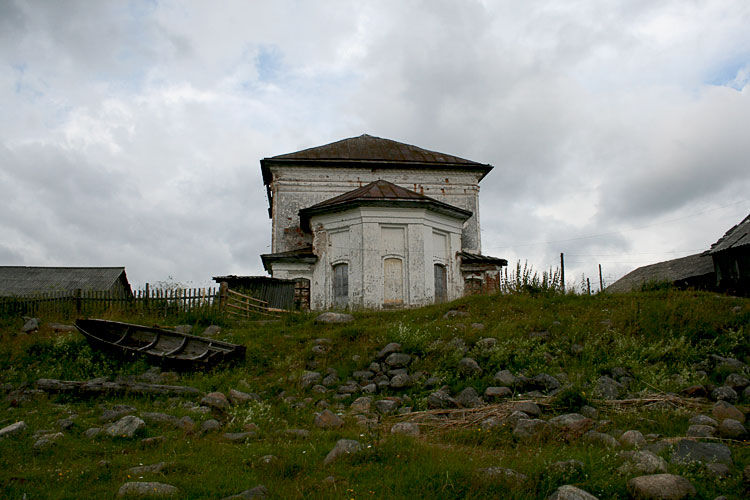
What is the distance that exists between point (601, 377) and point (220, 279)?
14.0 m

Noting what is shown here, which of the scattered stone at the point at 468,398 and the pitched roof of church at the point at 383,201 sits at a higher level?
the pitched roof of church at the point at 383,201

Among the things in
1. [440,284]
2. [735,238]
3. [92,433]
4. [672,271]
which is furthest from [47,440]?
[672,271]

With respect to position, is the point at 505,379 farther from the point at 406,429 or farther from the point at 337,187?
the point at 337,187

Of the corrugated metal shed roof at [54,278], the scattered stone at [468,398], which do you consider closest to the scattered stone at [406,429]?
the scattered stone at [468,398]

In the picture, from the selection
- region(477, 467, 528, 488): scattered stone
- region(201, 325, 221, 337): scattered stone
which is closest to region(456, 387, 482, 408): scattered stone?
region(477, 467, 528, 488): scattered stone

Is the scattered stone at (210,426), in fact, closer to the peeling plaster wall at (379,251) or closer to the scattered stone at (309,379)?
the scattered stone at (309,379)

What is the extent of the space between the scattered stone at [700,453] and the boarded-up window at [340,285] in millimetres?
16091

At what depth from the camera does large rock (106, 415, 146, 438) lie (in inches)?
→ 302

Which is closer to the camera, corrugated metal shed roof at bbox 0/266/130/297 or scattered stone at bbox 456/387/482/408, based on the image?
scattered stone at bbox 456/387/482/408

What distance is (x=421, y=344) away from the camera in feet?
39.4

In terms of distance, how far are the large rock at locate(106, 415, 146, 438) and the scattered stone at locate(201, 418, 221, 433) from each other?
0.78m

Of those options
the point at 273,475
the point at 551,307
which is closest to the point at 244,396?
the point at 273,475

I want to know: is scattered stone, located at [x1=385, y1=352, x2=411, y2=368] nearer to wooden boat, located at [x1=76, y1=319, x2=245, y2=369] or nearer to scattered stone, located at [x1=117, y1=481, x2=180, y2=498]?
wooden boat, located at [x1=76, y1=319, x2=245, y2=369]

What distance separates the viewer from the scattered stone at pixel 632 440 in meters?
6.70
